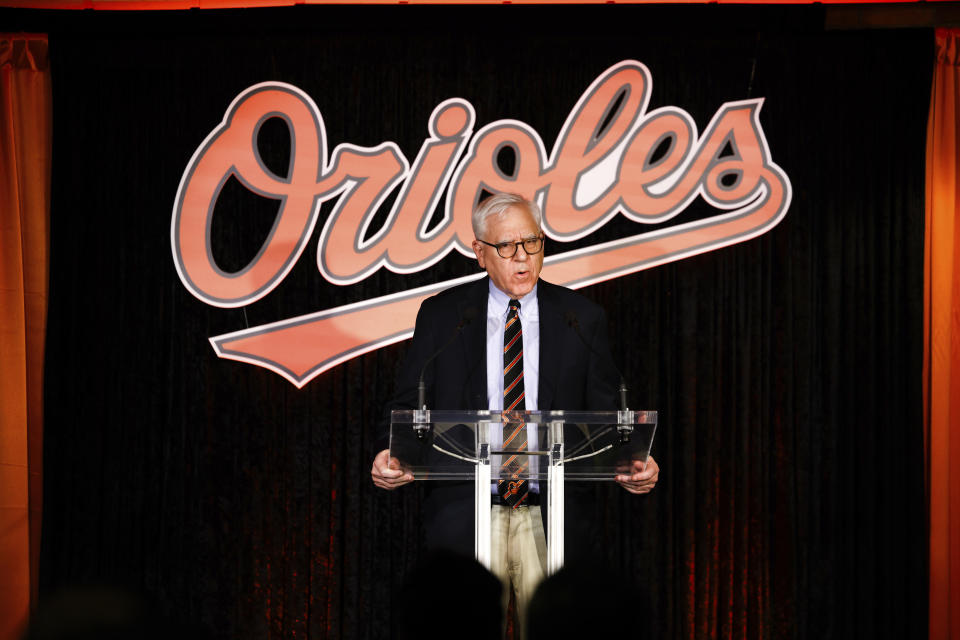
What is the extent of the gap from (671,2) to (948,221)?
1.78m

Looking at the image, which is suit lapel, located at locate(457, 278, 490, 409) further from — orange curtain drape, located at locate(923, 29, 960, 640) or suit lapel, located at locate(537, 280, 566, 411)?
orange curtain drape, located at locate(923, 29, 960, 640)

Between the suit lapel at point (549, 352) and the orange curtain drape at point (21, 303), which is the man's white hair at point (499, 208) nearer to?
the suit lapel at point (549, 352)

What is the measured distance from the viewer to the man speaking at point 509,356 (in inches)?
133

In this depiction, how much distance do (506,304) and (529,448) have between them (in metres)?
0.90

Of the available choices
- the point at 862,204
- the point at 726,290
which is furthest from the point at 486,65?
the point at 862,204

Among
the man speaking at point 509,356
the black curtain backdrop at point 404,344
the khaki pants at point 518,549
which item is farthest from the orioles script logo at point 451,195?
the khaki pants at point 518,549

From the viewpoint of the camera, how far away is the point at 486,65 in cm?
492

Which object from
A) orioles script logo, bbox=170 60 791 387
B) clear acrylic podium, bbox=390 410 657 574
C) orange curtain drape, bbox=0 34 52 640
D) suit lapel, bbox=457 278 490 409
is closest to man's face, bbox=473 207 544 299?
suit lapel, bbox=457 278 490 409

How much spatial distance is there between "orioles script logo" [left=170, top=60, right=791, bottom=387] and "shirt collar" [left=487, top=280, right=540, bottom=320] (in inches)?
43.9

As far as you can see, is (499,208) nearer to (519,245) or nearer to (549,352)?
(519,245)

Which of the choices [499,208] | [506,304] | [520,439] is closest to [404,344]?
[506,304]

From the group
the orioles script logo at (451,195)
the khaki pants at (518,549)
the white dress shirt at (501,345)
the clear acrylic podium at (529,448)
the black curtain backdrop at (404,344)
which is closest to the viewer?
the clear acrylic podium at (529,448)

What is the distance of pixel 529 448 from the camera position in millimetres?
2932

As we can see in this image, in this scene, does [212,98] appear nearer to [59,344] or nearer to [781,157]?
[59,344]
